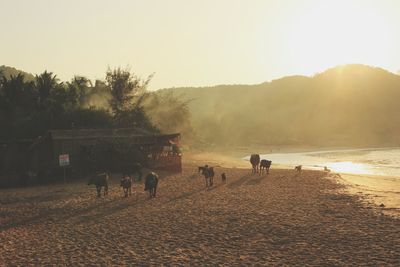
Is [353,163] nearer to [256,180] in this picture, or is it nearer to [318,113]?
[256,180]

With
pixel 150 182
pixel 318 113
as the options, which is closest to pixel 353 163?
pixel 150 182

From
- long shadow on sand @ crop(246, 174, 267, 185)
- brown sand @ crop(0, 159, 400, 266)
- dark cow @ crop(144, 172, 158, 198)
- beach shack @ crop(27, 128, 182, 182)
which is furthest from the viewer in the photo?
beach shack @ crop(27, 128, 182, 182)

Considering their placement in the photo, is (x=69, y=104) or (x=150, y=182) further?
(x=69, y=104)

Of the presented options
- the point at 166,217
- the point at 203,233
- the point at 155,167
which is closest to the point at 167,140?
the point at 155,167

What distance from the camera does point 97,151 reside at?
1315 inches

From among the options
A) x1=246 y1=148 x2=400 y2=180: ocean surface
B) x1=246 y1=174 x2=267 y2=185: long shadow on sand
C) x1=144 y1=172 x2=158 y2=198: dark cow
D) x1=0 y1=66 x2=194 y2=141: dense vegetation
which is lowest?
x1=246 y1=148 x2=400 y2=180: ocean surface

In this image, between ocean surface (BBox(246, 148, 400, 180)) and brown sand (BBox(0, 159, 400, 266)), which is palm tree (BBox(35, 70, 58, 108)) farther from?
ocean surface (BBox(246, 148, 400, 180))

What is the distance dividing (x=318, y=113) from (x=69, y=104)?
Answer: 112162 mm

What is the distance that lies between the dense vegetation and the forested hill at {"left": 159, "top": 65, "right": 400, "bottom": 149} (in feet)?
178

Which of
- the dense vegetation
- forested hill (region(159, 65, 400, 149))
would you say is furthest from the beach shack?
forested hill (region(159, 65, 400, 149))

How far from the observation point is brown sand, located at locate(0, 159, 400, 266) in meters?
13.0

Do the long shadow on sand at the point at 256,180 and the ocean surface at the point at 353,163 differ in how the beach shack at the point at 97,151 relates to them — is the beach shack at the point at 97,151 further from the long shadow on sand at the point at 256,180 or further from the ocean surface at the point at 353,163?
the ocean surface at the point at 353,163

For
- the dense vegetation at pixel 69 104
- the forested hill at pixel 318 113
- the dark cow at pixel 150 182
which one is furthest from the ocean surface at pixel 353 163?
the forested hill at pixel 318 113

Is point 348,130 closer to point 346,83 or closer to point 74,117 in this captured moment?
point 346,83
